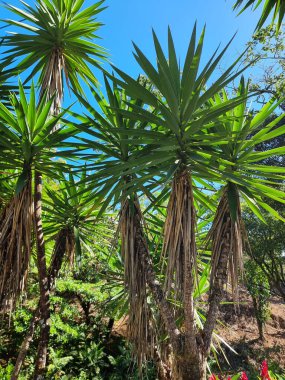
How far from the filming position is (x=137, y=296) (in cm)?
246

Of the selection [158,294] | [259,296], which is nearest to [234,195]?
[158,294]

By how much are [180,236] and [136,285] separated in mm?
543

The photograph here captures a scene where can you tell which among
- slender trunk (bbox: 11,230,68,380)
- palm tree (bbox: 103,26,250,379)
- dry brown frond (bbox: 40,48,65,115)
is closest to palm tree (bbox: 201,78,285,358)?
palm tree (bbox: 103,26,250,379)

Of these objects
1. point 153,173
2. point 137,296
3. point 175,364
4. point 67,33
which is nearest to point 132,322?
point 137,296

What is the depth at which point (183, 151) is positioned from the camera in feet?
7.66

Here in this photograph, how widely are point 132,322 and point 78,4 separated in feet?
12.2

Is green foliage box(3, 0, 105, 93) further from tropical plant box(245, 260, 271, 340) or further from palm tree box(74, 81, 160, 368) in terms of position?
tropical plant box(245, 260, 271, 340)

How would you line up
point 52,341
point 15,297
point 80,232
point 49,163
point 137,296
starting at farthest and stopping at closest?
point 52,341, point 80,232, point 49,163, point 15,297, point 137,296

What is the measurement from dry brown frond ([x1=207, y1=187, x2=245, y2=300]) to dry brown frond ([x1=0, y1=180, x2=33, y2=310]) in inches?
59.6

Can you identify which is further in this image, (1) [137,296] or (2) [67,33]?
(2) [67,33]

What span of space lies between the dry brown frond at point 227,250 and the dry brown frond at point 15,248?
1.51m

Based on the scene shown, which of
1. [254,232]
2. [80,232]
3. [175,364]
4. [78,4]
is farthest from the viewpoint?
[254,232]

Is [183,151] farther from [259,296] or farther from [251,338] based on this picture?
[251,338]

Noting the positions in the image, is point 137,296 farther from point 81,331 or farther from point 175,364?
point 81,331
